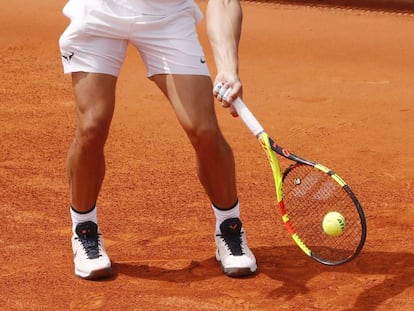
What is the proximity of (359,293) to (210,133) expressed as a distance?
111cm

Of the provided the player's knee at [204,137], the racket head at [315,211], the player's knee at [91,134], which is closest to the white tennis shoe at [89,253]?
the player's knee at [91,134]

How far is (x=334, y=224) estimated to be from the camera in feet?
16.6

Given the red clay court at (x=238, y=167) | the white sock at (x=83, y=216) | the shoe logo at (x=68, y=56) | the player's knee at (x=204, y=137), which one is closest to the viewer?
the player's knee at (x=204, y=137)

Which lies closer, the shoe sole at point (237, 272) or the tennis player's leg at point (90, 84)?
the tennis player's leg at point (90, 84)

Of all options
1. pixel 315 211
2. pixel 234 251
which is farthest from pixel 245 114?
pixel 234 251

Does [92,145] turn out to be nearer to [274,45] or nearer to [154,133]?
[154,133]

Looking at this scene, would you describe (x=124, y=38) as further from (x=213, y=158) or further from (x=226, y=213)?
(x=226, y=213)

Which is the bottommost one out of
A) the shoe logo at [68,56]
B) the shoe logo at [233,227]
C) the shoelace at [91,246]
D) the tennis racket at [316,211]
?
the shoelace at [91,246]

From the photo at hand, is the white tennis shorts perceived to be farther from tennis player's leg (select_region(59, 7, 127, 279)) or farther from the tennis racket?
the tennis racket

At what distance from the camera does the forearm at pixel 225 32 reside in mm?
4898

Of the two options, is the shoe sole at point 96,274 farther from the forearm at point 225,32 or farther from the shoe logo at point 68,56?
the forearm at point 225,32

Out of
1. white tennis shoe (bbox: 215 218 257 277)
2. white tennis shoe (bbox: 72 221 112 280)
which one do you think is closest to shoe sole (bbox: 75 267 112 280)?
white tennis shoe (bbox: 72 221 112 280)

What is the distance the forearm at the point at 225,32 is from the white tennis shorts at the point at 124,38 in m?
0.19

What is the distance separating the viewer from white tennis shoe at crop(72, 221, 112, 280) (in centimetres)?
547
